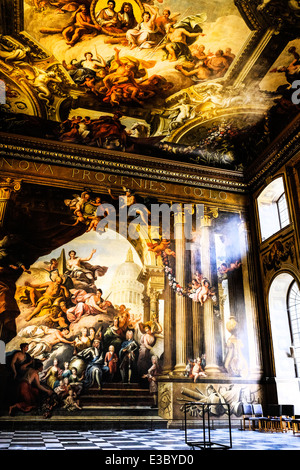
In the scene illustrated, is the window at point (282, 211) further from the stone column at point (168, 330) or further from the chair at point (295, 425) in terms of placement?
the chair at point (295, 425)

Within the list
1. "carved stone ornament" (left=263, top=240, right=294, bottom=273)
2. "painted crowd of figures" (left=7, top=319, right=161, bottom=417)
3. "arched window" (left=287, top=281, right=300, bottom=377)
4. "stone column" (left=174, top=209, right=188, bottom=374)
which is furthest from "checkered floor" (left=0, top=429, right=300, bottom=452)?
"carved stone ornament" (left=263, top=240, right=294, bottom=273)

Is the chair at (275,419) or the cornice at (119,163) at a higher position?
the cornice at (119,163)

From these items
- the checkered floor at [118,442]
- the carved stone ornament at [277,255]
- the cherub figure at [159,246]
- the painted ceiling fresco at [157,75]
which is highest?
the painted ceiling fresco at [157,75]

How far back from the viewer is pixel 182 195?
1361 centimetres

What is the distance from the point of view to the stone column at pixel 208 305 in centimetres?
1179

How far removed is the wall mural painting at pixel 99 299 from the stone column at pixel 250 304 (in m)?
0.18

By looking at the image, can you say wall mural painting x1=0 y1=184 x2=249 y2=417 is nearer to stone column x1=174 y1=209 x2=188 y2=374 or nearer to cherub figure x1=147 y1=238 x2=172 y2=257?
cherub figure x1=147 y1=238 x2=172 y2=257

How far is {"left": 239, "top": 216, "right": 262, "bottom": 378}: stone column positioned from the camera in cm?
1219

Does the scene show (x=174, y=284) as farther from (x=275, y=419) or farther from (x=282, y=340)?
(x=275, y=419)

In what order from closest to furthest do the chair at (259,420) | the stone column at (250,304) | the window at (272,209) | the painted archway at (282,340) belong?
the chair at (259,420)
the painted archway at (282,340)
the stone column at (250,304)
the window at (272,209)

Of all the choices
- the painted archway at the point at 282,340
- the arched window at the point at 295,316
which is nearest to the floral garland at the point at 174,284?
the painted archway at the point at 282,340

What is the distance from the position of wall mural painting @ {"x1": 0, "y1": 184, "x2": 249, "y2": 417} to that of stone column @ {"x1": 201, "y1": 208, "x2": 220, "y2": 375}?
5 cm

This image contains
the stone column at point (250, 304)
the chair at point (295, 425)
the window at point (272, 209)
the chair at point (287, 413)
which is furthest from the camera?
the window at point (272, 209)

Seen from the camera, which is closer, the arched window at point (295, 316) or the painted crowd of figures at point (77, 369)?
the painted crowd of figures at point (77, 369)
